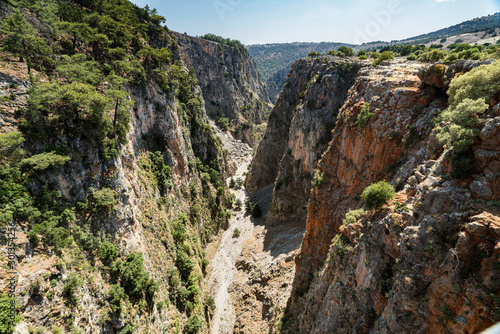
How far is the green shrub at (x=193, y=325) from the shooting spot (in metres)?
30.1

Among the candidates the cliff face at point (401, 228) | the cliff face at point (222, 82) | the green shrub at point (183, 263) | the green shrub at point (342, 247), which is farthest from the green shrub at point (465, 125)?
the cliff face at point (222, 82)

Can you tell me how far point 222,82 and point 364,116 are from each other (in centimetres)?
13200

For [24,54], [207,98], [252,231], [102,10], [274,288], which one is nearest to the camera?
[24,54]

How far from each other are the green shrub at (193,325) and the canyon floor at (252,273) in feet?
29.3

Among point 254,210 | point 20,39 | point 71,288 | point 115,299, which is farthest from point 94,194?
point 254,210

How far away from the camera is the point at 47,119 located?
2147 cm

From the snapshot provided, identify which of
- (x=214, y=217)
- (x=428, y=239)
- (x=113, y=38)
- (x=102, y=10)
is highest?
(x=102, y=10)

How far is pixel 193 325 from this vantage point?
30422mm

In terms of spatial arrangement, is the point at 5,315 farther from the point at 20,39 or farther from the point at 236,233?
the point at 236,233

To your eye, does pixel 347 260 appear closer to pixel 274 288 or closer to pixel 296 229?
pixel 274 288

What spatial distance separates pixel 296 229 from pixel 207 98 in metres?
110

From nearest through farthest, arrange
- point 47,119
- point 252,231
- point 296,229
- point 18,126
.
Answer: point 18,126
point 47,119
point 296,229
point 252,231

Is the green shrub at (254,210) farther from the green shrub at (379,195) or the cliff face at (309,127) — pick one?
the green shrub at (379,195)

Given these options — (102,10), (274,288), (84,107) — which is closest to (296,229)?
(274,288)
